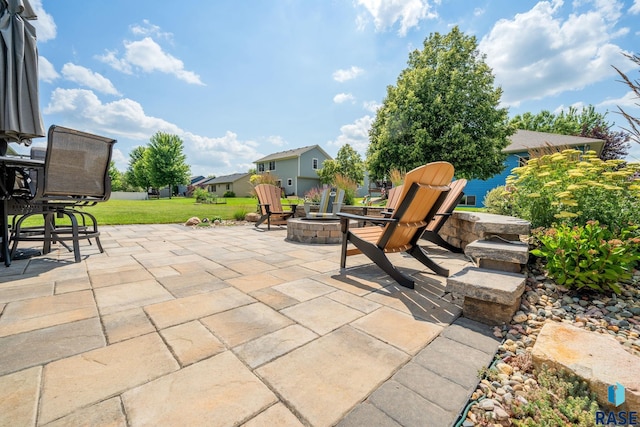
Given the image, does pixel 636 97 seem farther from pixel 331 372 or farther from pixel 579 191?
pixel 331 372

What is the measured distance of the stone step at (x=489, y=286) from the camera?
1646 mm

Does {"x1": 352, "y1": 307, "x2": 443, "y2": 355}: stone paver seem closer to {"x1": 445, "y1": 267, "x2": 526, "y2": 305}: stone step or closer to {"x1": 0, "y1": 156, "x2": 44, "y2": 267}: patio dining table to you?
{"x1": 445, "y1": 267, "x2": 526, "y2": 305}: stone step

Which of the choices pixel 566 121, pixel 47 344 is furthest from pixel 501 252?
pixel 566 121

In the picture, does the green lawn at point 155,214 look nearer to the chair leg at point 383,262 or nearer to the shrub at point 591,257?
the chair leg at point 383,262

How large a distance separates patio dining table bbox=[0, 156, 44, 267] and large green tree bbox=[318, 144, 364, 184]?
26.8 meters

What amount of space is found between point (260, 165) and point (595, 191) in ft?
116

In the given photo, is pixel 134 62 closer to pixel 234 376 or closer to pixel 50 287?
pixel 50 287

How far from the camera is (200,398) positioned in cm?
104

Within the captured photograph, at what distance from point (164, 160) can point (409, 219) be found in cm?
3452

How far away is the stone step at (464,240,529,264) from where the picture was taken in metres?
1.97

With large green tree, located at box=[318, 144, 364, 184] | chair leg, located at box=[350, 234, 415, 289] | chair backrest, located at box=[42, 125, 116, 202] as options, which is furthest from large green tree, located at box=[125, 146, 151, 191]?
chair leg, located at box=[350, 234, 415, 289]

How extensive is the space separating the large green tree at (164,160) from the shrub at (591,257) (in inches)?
1380

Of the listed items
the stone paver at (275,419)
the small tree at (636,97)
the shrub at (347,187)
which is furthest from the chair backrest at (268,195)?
the small tree at (636,97)

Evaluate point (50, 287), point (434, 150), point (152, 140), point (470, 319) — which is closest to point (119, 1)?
point (50, 287)
